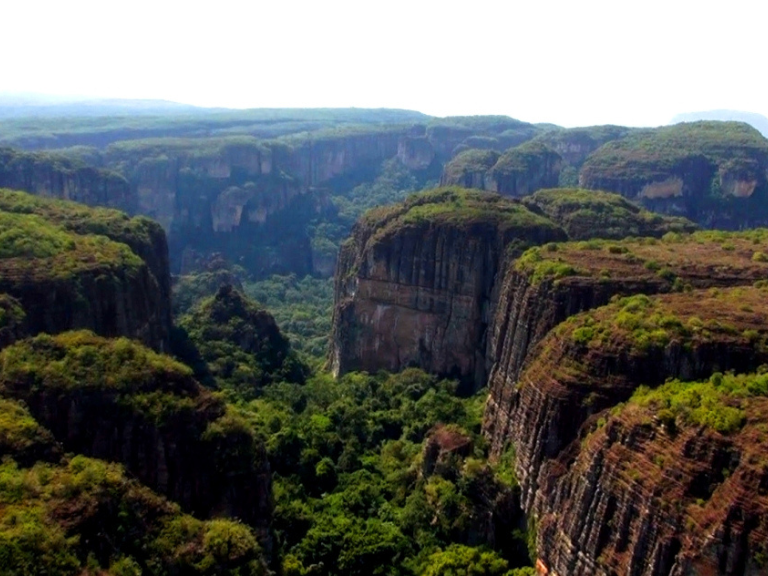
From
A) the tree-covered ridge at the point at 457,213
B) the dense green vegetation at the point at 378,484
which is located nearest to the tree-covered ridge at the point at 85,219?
the dense green vegetation at the point at 378,484

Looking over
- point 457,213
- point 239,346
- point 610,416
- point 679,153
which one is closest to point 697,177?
point 679,153

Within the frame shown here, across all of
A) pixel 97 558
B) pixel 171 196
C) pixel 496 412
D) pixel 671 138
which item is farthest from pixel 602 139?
pixel 97 558

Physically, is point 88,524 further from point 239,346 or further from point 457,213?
point 457,213

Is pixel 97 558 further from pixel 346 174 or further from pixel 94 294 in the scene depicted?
pixel 346 174

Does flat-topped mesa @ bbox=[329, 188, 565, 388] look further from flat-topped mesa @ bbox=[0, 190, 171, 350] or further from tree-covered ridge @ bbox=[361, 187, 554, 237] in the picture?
flat-topped mesa @ bbox=[0, 190, 171, 350]

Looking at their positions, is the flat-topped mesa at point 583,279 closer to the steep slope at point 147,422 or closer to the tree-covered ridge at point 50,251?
the steep slope at point 147,422

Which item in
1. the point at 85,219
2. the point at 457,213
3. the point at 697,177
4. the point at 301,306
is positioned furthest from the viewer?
the point at 697,177
